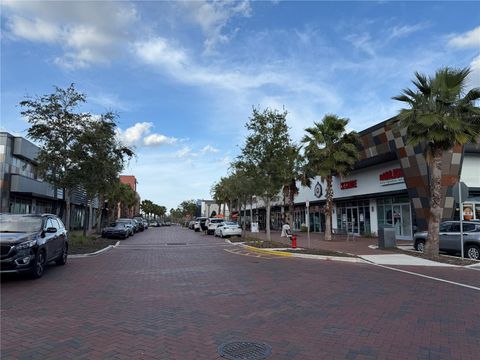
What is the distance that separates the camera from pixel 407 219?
2928 centimetres

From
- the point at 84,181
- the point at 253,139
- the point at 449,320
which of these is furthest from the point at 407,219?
the point at 449,320

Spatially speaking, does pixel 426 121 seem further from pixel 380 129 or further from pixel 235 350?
pixel 235 350

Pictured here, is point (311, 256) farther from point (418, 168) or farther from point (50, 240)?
point (418, 168)

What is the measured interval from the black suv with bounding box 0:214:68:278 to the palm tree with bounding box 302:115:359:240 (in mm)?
19363

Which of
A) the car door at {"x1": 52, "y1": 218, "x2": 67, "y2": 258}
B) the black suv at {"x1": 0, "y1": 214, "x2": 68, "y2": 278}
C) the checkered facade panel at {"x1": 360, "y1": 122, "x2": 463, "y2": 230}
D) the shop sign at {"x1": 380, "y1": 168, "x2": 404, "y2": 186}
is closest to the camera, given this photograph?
the black suv at {"x1": 0, "y1": 214, "x2": 68, "y2": 278}

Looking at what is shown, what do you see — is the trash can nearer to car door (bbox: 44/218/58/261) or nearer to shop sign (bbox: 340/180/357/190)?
shop sign (bbox: 340/180/357/190)

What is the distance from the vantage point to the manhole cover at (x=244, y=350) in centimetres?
536

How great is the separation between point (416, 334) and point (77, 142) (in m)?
19.6

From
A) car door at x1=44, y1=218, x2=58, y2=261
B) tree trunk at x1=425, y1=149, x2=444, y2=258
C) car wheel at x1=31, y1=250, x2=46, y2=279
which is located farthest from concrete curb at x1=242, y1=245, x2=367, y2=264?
car wheel at x1=31, y1=250, x2=46, y2=279

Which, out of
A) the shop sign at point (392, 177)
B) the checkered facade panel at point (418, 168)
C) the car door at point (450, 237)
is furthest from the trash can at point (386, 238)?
the shop sign at point (392, 177)

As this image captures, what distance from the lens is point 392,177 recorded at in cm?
2948

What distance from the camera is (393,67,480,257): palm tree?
17422 millimetres

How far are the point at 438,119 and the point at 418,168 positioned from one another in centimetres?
871

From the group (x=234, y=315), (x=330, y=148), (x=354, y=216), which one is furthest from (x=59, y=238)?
(x=354, y=216)
